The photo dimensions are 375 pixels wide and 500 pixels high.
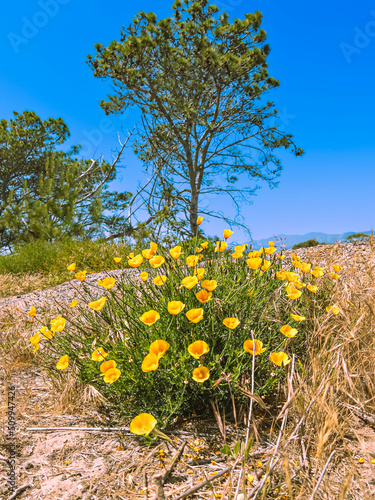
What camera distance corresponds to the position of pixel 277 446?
1.12 metres

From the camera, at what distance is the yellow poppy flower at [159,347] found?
137 centimetres

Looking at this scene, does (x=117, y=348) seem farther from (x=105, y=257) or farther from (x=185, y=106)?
(x=185, y=106)

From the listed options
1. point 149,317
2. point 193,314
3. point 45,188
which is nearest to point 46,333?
point 149,317

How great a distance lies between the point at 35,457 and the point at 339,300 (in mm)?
2035

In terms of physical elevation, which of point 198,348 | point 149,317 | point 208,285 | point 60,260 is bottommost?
point 198,348

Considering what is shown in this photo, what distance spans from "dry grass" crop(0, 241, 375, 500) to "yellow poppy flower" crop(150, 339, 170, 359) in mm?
437

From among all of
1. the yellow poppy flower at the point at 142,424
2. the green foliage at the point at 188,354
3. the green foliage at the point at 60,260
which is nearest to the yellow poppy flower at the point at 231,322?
the green foliage at the point at 188,354

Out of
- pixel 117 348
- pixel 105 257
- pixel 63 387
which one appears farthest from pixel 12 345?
pixel 105 257

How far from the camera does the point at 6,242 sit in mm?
14023

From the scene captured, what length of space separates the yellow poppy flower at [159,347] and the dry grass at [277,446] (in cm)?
44

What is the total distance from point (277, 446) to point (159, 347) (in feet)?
1.83

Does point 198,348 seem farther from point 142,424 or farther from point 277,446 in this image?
point 277,446

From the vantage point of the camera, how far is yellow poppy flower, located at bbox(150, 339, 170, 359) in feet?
4.51

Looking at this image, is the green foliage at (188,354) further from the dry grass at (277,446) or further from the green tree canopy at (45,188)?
the green tree canopy at (45,188)
